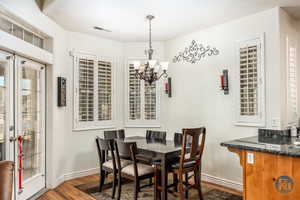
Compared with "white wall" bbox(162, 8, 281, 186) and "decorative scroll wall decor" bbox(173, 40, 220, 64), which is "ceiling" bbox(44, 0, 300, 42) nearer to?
"white wall" bbox(162, 8, 281, 186)

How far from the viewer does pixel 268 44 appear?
3367 mm

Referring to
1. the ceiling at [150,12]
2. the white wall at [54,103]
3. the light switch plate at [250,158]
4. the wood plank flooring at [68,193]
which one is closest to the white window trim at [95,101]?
the white wall at [54,103]

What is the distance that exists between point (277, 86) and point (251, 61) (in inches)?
21.8

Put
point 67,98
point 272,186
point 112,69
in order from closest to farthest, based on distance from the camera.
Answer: point 272,186, point 67,98, point 112,69

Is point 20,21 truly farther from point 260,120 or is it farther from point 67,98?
point 260,120

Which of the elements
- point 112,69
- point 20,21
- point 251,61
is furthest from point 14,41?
point 251,61

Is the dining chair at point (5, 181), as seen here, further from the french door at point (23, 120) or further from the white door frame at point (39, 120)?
the white door frame at point (39, 120)

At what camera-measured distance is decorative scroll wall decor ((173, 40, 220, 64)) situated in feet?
13.5

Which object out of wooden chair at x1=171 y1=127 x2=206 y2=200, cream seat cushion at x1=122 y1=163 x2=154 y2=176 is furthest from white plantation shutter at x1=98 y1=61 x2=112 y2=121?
wooden chair at x1=171 y1=127 x2=206 y2=200

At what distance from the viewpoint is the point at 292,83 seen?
351 cm

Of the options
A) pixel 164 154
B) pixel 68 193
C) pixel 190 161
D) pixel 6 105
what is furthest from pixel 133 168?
pixel 6 105

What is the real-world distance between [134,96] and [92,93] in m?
0.93

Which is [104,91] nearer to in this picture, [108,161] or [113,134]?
[113,134]

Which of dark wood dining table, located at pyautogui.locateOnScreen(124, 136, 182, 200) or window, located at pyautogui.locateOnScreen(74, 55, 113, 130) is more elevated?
window, located at pyautogui.locateOnScreen(74, 55, 113, 130)
